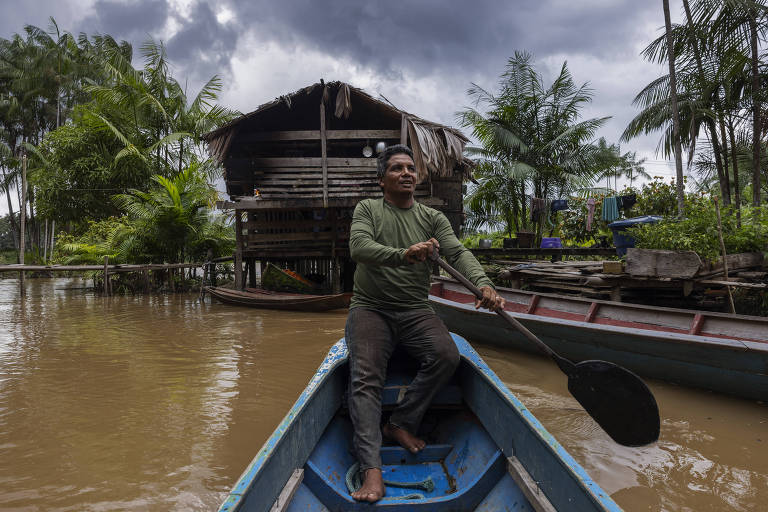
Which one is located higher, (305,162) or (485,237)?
(305,162)

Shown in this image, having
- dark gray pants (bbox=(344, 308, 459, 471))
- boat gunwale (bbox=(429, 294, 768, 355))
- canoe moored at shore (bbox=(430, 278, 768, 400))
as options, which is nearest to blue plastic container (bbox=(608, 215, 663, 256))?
canoe moored at shore (bbox=(430, 278, 768, 400))

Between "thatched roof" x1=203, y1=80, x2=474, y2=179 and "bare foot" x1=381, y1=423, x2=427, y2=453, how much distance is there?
7.90 meters

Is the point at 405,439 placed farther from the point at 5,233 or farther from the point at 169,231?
the point at 5,233

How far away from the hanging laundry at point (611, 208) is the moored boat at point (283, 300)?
7146mm

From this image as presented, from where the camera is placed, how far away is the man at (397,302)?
2.48m

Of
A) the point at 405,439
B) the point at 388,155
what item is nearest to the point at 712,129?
the point at 388,155

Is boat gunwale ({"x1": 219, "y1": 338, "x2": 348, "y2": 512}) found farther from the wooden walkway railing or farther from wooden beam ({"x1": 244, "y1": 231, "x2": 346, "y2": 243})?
the wooden walkway railing

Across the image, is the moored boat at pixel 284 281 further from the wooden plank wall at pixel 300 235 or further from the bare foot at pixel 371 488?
the bare foot at pixel 371 488

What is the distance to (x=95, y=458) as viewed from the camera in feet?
10.3

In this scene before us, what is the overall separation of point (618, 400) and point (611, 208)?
34.8 ft

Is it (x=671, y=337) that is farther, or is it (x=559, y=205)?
(x=559, y=205)

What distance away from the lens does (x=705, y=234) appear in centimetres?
597

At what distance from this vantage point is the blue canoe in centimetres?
180

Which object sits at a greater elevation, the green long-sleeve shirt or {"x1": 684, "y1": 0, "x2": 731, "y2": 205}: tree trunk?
{"x1": 684, "y1": 0, "x2": 731, "y2": 205}: tree trunk
